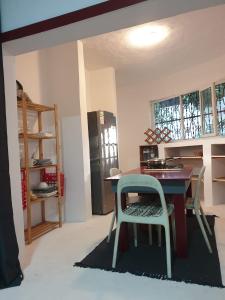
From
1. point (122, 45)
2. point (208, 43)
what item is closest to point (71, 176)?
point (122, 45)

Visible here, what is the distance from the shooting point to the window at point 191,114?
177 inches

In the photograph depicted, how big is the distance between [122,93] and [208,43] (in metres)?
2.56

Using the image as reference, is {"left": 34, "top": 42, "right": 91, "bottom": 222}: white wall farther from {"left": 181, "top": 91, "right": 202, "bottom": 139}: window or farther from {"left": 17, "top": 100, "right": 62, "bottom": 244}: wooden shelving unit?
{"left": 181, "top": 91, "right": 202, "bottom": 139}: window

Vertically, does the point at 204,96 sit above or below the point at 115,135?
above

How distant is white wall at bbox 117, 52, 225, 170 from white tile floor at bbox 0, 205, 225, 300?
3420mm

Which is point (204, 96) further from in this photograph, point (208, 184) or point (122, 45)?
point (122, 45)

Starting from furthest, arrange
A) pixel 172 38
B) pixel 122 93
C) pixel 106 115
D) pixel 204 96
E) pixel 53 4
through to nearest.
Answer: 1. pixel 122 93
2. pixel 204 96
3. pixel 106 115
4. pixel 172 38
5. pixel 53 4

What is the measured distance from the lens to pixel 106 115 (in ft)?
13.6

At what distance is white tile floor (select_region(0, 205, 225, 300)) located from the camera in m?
1.72

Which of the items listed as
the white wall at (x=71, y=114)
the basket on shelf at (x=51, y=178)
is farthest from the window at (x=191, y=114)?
the basket on shelf at (x=51, y=178)

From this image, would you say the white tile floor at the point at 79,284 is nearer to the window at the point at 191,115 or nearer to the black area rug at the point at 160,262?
the black area rug at the point at 160,262

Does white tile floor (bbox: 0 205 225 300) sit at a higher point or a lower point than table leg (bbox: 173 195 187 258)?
Answer: lower

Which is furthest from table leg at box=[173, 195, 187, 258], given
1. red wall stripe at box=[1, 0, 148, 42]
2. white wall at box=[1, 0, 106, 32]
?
white wall at box=[1, 0, 106, 32]

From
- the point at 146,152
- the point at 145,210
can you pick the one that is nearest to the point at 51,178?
the point at 145,210
